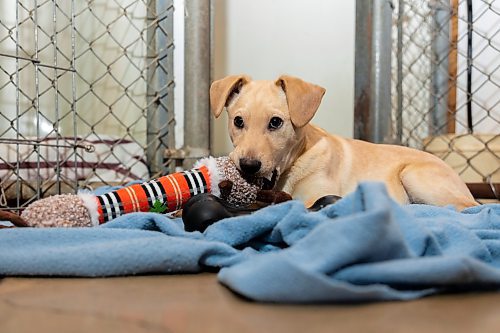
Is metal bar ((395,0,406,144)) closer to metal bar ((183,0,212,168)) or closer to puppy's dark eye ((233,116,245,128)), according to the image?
metal bar ((183,0,212,168))

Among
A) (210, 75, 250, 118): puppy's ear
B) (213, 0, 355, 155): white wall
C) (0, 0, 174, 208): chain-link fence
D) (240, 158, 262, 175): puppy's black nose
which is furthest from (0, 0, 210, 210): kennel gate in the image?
(240, 158, 262, 175): puppy's black nose

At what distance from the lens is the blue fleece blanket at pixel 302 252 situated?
73 cm

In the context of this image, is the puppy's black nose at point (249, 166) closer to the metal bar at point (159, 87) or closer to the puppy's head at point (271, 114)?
the puppy's head at point (271, 114)

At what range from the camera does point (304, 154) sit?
197cm

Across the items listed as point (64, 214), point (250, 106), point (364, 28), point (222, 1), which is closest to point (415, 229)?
Answer: point (64, 214)

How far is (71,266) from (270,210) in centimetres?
38

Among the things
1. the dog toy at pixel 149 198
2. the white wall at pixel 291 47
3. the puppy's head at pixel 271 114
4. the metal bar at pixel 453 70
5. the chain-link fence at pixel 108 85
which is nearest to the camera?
the dog toy at pixel 149 198

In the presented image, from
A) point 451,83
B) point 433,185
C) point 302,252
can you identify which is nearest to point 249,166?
point 433,185

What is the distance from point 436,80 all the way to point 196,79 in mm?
1481

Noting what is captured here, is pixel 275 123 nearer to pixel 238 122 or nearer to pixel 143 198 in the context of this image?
pixel 238 122

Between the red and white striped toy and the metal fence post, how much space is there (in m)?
1.24

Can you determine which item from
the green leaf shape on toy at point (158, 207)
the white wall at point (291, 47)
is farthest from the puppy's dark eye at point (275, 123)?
the white wall at point (291, 47)

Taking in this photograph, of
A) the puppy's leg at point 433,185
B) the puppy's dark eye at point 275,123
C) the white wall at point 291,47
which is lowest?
the puppy's leg at point 433,185

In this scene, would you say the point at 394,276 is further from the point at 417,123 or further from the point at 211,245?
the point at 417,123
